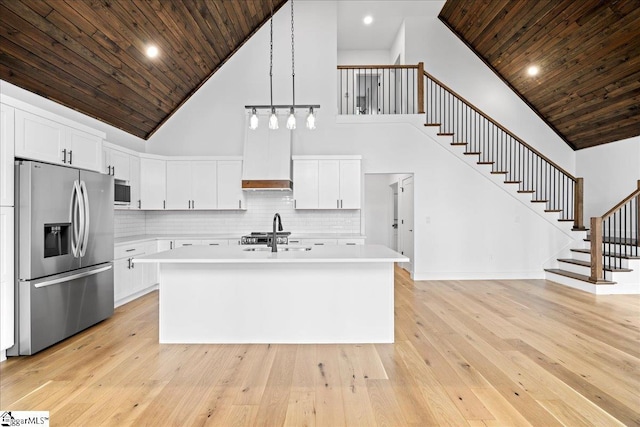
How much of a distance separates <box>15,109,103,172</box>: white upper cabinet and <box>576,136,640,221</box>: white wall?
8.89m

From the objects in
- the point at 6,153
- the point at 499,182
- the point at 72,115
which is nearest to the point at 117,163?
the point at 72,115

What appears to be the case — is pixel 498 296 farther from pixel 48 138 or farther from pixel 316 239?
pixel 48 138

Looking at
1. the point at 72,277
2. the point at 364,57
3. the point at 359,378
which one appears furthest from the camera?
the point at 364,57

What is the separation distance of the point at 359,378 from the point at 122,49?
4854mm

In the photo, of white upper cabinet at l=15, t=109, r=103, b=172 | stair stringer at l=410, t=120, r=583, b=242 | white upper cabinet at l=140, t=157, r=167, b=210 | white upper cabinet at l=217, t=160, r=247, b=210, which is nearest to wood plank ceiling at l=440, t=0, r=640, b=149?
stair stringer at l=410, t=120, r=583, b=242

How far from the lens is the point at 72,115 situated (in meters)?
5.04

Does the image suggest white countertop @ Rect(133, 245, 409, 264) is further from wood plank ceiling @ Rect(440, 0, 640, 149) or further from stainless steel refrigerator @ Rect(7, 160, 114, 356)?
wood plank ceiling @ Rect(440, 0, 640, 149)

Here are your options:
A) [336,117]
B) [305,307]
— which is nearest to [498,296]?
[305,307]

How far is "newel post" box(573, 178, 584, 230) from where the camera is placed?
688 centimetres

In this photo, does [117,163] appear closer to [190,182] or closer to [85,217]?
[190,182]

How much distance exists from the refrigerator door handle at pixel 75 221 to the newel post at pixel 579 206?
811 centimetres

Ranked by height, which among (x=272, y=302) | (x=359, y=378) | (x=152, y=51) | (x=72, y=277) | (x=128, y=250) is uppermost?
(x=152, y=51)

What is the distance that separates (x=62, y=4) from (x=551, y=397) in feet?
17.9

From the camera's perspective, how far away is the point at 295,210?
7004mm
